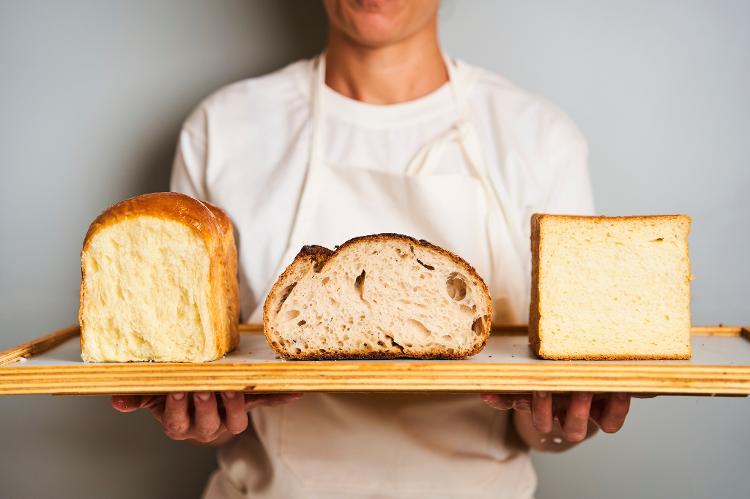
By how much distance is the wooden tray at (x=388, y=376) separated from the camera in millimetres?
1137

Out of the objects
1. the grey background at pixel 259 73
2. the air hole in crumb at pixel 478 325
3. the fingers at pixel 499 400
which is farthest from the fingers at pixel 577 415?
the grey background at pixel 259 73

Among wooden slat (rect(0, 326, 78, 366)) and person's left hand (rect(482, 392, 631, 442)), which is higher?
wooden slat (rect(0, 326, 78, 366))

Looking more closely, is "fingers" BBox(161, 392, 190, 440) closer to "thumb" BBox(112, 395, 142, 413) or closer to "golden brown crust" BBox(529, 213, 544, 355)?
"thumb" BBox(112, 395, 142, 413)

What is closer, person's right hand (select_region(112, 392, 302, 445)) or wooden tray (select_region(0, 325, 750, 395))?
wooden tray (select_region(0, 325, 750, 395))

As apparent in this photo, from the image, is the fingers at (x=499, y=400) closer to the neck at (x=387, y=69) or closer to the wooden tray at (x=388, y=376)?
the wooden tray at (x=388, y=376)

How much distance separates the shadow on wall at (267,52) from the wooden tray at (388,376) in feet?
3.39

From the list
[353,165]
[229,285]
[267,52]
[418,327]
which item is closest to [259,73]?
[267,52]

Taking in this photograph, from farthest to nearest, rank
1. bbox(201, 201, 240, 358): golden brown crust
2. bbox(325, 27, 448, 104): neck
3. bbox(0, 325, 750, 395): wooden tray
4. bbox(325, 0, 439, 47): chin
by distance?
bbox(325, 27, 448, 104): neck
bbox(325, 0, 439, 47): chin
bbox(201, 201, 240, 358): golden brown crust
bbox(0, 325, 750, 395): wooden tray

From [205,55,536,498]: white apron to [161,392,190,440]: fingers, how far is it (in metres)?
0.38

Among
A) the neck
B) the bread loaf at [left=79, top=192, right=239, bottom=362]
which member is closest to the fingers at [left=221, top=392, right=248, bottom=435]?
the bread loaf at [left=79, top=192, right=239, bottom=362]

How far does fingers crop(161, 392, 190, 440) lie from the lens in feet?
4.25

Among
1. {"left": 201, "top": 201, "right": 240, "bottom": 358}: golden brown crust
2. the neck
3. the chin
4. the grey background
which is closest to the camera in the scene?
{"left": 201, "top": 201, "right": 240, "bottom": 358}: golden brown crust

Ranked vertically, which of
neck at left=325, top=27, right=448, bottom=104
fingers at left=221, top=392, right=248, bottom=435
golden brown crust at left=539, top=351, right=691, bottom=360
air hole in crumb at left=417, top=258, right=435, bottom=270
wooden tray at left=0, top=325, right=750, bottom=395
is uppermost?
neck at left=325, top=27, right=448, bottom=104

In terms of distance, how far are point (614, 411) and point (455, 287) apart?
0.36 metres
